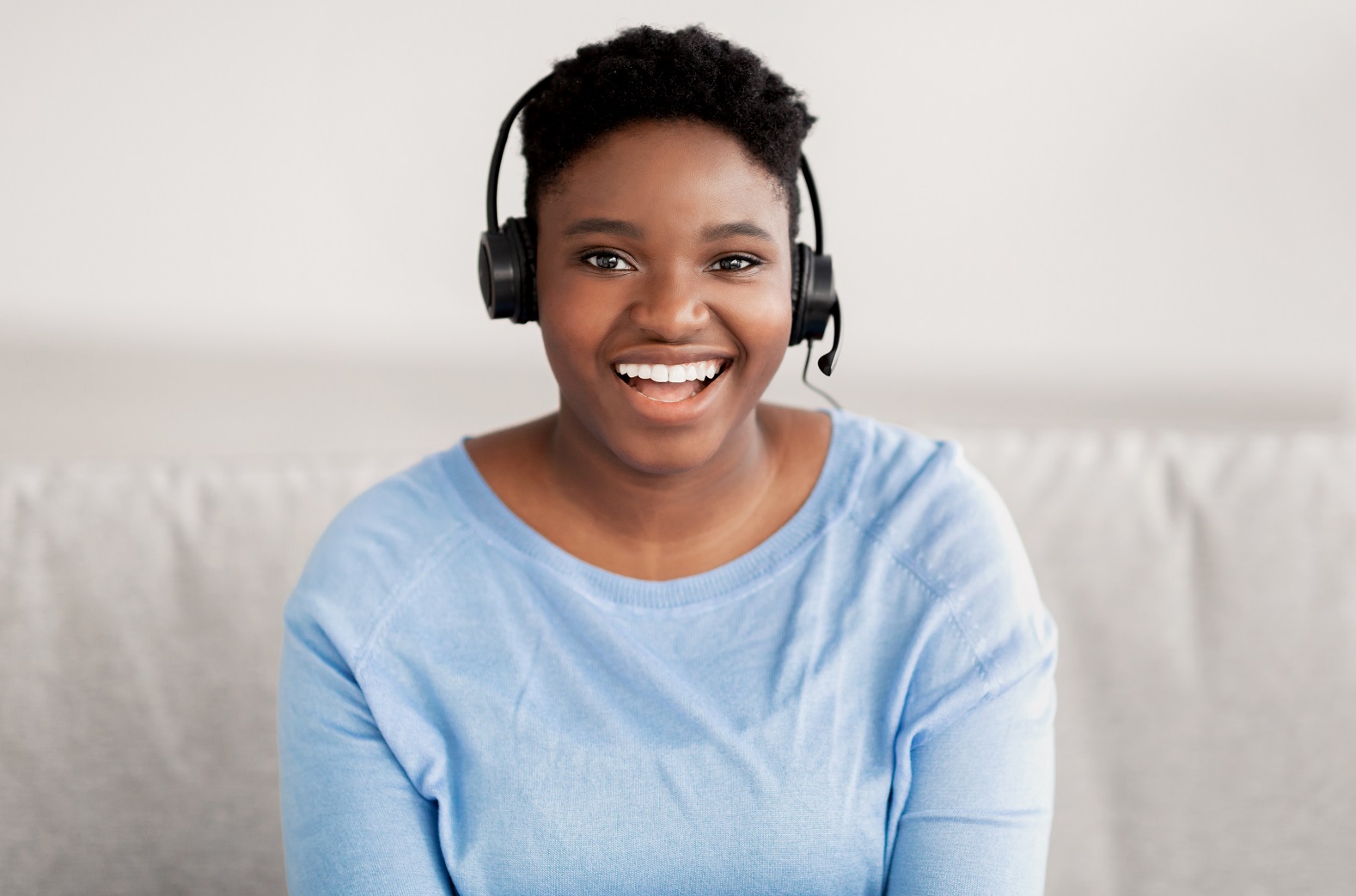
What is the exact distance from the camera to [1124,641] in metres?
1.69

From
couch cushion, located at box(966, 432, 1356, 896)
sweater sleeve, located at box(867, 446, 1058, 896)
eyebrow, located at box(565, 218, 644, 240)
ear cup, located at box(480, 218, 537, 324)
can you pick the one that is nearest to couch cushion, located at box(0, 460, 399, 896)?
ear cup, located at box(480, 218, 537, 324)

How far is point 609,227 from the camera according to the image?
1.15 metres

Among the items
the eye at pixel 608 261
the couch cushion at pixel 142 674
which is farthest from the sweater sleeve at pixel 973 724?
the couch cushion at pixel 142 674

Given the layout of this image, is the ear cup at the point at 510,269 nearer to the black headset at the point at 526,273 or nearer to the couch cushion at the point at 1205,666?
the black headset at the point at 526,273

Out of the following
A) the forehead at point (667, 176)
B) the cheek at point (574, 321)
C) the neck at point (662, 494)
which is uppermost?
the forehead at point (667, 176)

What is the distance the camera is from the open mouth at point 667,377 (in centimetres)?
117

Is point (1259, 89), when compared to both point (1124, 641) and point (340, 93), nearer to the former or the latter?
point (1124, 641)

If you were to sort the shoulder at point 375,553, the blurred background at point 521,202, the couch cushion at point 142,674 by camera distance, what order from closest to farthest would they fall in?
1. the shoulder at point 375,553
2. the couch cushion at point 142,674
3. the blurred background at point 521,202

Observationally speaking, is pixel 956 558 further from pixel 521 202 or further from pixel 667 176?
pixel 521 202

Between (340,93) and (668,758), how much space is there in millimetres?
1289

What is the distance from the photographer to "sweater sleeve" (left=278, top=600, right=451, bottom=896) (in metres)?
1.17

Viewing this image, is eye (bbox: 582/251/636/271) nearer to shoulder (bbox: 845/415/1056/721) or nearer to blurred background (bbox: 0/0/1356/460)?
shoulder (bbox: 845/415/1056/721)

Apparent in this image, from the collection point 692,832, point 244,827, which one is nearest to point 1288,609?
point 692,832

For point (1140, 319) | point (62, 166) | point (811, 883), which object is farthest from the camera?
point (1140, 319)
